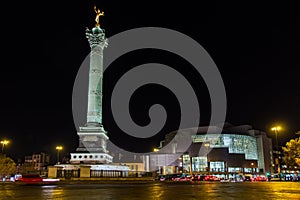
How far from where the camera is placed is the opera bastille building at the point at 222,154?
3656 inches

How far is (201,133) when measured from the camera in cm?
11000

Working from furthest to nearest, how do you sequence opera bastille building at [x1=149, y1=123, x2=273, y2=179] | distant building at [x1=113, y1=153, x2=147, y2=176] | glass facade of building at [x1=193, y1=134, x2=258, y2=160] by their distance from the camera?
glass facade of building at [x1=193, y1=134, x2=258, y2=160] → distant building at [x1=113, y1=153, x2=147, y2=176] → opera bastille building at [x1=149, y1=123, x2=273, y2=179]

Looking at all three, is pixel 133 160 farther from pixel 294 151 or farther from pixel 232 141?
pixel 294 151

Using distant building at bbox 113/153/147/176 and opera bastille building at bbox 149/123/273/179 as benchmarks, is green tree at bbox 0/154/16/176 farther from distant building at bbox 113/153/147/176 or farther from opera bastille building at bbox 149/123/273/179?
opera bastille building at bbox 149/123/273/179

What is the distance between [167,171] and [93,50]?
187ft

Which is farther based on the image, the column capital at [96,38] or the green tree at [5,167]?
the column capital at [96,38]

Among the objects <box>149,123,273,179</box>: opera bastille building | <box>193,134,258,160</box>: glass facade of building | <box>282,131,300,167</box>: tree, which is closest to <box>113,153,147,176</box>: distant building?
<box>149,123,273,179</box>: opera bastille building

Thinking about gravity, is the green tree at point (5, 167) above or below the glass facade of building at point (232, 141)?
below

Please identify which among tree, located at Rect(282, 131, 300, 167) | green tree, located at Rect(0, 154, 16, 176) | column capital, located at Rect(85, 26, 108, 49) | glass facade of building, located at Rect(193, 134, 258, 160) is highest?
column capital, located at Rect(85, 26, 108, 49)

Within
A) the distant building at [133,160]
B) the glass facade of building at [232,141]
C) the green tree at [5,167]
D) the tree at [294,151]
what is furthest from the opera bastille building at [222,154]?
the green tree at [5,167]

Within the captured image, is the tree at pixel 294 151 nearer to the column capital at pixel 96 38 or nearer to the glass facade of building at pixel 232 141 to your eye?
the column capital at pixel 96 38

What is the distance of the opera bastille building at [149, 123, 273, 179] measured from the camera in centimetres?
9288

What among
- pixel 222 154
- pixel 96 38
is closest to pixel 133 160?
pixel 222 154

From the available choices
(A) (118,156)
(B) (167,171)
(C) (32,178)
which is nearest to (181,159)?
(B) (167,171)
